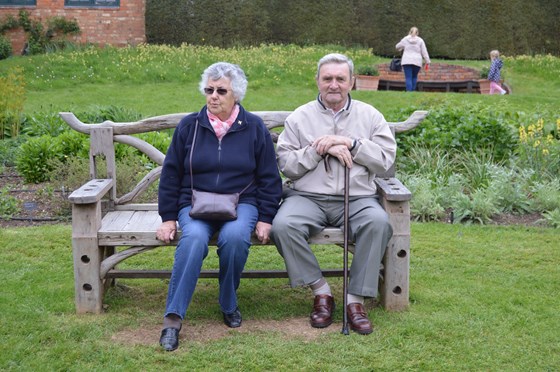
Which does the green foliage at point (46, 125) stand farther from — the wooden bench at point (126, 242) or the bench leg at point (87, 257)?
the bench leg at point (87, 257)

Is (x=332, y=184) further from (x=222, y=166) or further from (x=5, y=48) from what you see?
(x=5, y=48)

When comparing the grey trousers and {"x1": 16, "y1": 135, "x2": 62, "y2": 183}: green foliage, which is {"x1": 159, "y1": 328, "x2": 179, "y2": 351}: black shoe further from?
{"x1": 16, "y1": 135, "x2": 62, "y2": 183}: green foliage

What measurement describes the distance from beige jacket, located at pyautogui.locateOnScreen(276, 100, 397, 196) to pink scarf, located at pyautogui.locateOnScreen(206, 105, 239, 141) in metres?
0.33

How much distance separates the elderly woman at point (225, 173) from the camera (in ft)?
13.0

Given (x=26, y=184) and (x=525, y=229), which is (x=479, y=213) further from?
(x=26, y=184)

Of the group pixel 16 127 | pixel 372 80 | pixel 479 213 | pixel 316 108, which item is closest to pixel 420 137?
pixel 479 213

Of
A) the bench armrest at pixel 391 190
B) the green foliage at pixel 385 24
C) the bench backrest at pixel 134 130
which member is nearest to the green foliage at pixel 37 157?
the bench backrest at pixel 134 130

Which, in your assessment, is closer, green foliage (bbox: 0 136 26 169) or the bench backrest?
the bench backrest

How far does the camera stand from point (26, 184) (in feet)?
23.9

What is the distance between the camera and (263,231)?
13.2 ft

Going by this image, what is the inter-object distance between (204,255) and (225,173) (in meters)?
0.47

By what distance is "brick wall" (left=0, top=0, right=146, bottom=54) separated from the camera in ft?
59.0

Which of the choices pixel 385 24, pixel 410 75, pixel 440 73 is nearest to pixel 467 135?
pixel 410 75

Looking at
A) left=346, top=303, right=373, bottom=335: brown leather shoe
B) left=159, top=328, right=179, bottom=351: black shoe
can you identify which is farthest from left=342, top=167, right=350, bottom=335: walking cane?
left=159, top=328, right=179, bottom=351: black shoe
